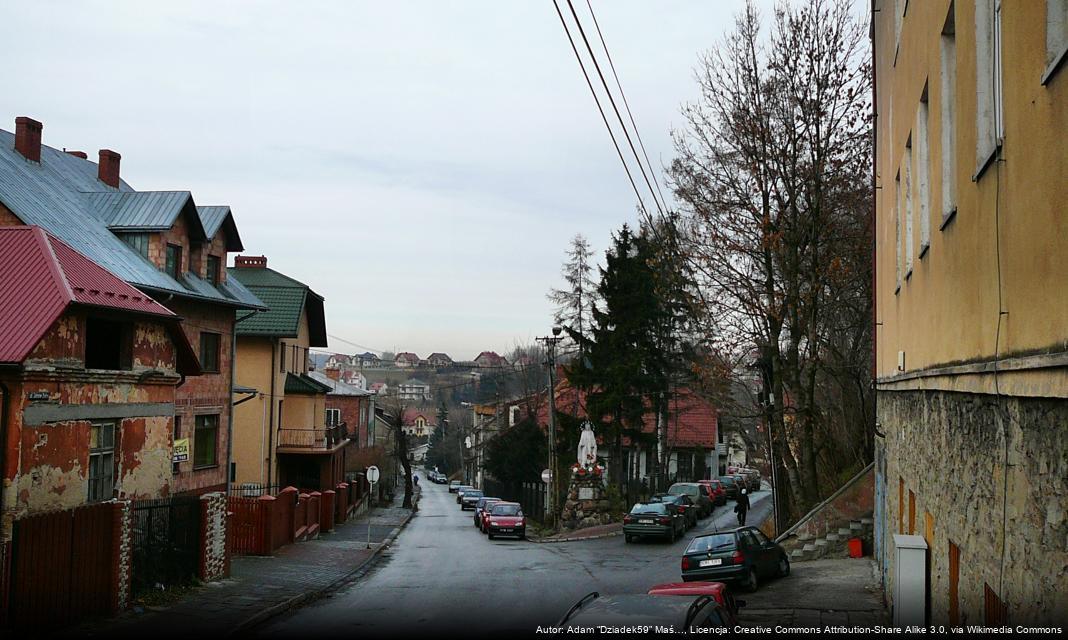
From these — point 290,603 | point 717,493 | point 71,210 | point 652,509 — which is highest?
point 71,210

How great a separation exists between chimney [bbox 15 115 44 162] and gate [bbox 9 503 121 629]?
1640cm

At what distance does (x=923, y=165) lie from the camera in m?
10.9

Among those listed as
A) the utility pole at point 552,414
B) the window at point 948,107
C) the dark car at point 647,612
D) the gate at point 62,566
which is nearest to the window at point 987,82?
the window at point 948,107

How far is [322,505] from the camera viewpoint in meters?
36.3

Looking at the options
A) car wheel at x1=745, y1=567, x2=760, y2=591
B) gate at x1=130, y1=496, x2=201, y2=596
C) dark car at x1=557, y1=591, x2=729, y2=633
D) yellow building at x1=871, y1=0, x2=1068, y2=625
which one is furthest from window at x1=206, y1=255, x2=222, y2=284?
dark car at x1=557, y1=591, x2=729, y2=633

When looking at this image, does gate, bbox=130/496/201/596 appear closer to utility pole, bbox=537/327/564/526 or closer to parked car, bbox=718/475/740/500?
utility pole, bbox=537/327/564/526

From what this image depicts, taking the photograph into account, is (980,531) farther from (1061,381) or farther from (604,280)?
(604,280)

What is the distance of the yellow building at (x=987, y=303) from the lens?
4.94 metres

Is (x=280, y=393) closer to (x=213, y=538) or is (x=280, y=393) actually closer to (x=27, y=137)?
(x=27, y=137)

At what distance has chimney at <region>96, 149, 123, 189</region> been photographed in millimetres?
31906

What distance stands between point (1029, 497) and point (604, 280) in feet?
150

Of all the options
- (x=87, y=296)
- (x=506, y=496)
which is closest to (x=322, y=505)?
(x=87, y=296)

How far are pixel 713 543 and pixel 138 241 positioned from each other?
61.6ft

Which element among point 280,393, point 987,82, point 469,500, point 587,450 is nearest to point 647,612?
point 987,82
